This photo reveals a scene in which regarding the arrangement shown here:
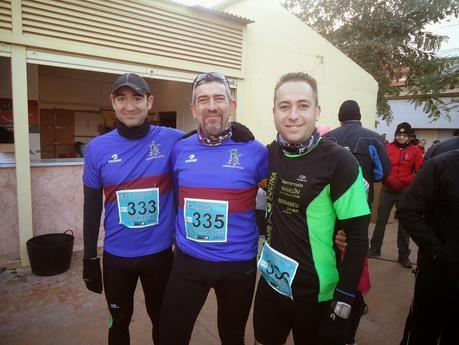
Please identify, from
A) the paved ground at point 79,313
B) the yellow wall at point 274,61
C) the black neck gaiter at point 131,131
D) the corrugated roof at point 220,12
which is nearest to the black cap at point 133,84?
the black neck gaiter at point 131,131

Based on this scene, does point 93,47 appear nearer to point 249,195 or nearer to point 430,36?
point 249,195

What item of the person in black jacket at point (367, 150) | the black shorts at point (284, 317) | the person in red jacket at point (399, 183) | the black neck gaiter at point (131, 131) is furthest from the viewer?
the person in red jacket at point (399, 183)

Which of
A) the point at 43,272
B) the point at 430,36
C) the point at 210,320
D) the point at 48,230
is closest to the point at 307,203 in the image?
the point at 210,320

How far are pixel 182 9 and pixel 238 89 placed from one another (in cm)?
166

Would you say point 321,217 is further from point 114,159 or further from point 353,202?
point 114,159

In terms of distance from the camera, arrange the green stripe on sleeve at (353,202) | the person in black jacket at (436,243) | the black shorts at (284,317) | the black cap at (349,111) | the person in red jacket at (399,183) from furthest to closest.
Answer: the person in red jacket at (399,183) < the black cap at (349,111) < the person in black jacket at (436,243) < the black shorts at (284,317) < the green stripe on sleeve at (353,202)

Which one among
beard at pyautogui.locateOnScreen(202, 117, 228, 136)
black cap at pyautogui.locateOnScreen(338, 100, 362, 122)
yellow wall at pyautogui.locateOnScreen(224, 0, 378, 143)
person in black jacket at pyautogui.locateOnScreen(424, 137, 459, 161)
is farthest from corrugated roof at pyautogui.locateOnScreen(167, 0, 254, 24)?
person in black jacket at pyautogui.locateOnScreen(424, 137, 459, 161)

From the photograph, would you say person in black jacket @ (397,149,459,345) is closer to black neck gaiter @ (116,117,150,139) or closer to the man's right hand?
black neck gaiter @ (116,117,150,139)

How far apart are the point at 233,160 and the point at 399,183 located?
12.5ft

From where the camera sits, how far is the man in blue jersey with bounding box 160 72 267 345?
6.26ft

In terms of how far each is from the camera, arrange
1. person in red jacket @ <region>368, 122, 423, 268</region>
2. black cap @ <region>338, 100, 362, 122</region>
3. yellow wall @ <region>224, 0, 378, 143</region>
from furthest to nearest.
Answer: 1. yellow wall @ <region>224, 0, 378, 143</region>
2. person in red jacket @ <region>368, 122, 423, 268</region>
3. black cap @ <region>338, 100, 362, 122</region>

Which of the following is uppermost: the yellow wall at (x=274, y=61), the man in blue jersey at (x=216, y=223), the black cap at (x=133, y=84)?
the yellow wall at (x=274, y=61)

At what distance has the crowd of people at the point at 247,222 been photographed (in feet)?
5.37

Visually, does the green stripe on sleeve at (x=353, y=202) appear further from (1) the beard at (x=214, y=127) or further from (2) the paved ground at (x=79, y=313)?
(2) the paved ground at (x=79, y=313)
